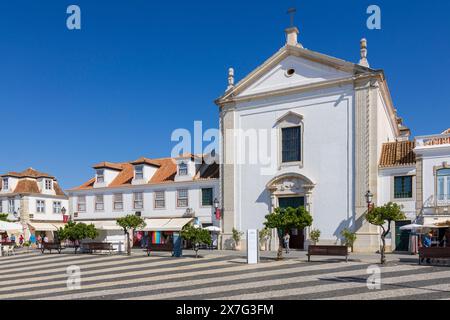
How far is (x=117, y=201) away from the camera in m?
37.7

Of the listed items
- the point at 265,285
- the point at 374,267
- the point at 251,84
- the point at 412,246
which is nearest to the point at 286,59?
the point at 251,84

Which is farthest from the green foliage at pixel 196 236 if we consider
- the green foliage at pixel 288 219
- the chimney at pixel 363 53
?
the chimney at pixel 363 53

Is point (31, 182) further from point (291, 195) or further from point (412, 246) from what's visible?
point (412, 246)

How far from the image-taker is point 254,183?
2925 cm

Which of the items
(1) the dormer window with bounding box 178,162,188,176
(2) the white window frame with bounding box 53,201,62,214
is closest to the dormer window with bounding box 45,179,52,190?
(2) the white window frame with bounding box 53,201,62,214

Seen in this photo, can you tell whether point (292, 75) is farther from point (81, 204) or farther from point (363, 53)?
point (81, 204)

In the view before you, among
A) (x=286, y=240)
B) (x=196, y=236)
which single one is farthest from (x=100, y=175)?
(x=286, y=240)

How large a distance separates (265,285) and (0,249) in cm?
2323

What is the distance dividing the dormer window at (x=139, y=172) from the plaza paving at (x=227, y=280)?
14786 mm

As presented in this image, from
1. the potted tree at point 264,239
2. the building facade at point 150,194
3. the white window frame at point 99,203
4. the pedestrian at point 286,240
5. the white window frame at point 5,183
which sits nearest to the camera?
the pedestrian at point 286,240

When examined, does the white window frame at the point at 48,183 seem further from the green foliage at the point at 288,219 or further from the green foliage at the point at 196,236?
the green foliage at the point at 288,219

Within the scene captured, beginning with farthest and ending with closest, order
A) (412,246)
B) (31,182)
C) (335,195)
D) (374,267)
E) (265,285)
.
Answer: (31,182)
(335,195)
(412,246)
(374,267)
(265,285)

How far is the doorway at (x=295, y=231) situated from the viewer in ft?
90.7

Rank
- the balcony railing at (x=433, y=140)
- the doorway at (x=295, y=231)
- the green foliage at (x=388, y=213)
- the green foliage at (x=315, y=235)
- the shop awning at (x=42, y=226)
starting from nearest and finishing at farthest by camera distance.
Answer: the green foliage at (x=388, y=213) → the balcony railing at (x=433, y=140) → the green foliage at (x=315, y=235) → the doorway at (x=295, y=231) → the shop awning at (x=42, y=226)
